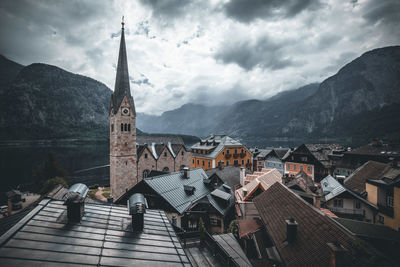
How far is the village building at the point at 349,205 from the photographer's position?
944 inches

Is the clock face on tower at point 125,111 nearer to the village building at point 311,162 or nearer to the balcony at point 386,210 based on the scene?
the balcony at point 386,210

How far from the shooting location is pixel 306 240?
10.2 m

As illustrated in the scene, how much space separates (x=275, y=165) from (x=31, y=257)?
6358cm

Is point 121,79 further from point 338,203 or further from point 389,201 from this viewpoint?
point 389,201

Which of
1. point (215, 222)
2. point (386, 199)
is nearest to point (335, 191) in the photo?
point (386, 199)

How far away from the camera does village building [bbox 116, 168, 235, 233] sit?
21.6m

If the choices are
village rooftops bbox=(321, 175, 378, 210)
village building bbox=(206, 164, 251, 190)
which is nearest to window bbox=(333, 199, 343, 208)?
village rooftops bbox=(321, 175, 378, 210)

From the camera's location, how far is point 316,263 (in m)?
8.64

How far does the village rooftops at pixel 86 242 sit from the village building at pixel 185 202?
12.5 metres

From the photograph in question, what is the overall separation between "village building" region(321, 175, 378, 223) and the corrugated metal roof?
17.3 meters

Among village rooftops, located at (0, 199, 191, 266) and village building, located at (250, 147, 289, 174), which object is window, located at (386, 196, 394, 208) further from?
village building, located at (250, 147, 289, 174)

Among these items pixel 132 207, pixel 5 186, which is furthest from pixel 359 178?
pixel 5 186

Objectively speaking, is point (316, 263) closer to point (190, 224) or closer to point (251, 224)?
point (251, 224)

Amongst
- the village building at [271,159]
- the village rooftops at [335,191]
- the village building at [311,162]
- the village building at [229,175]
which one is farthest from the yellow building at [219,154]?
the village rooftops at [335,191]
